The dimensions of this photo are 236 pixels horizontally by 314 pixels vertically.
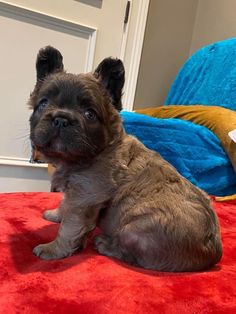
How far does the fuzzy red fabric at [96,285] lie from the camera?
2.92 ft

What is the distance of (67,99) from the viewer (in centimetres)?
115

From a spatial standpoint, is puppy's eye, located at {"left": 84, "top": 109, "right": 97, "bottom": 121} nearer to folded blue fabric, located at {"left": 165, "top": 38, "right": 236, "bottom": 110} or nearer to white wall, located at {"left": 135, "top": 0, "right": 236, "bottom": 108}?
folded blue fabric, located at {"left": 165, "top": 38, "right": 236, "bottom": 110}

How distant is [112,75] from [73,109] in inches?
8.7

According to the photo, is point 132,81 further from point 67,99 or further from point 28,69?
point 67,99

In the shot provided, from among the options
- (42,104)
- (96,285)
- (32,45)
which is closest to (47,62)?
(42,104)

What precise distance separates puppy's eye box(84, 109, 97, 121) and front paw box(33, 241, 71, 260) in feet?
1.28

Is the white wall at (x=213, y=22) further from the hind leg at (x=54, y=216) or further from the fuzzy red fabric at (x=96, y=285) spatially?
the fuzzy red fabric at (x=96, y=285)

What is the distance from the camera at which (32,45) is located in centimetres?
276

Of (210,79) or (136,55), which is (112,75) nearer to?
(210,79)

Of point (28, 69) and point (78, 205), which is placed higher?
point (28, 69)

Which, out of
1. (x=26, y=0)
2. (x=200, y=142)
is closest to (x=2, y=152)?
(x=26, y=0)

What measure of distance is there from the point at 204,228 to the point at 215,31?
2.57 metres

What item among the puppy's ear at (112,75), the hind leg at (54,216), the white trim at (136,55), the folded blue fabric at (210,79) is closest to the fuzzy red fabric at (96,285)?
the hind leg at (54,216)

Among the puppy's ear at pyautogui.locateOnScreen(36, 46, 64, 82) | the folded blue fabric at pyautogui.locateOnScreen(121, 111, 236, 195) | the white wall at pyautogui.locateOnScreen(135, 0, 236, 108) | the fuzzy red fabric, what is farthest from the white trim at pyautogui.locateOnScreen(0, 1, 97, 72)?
the fuzzy red fabric
